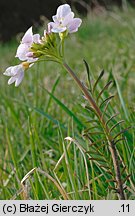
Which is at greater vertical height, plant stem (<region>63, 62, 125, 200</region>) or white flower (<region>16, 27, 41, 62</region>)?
white flower (<region>16, 27, 41, 62</region>)

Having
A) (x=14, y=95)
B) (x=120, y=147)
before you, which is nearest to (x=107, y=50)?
(x=14, y=95)

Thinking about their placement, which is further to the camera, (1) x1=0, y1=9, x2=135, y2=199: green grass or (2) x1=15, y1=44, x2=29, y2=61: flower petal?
(1) x1=0, y1=9, x2=135, y2=199: green grass

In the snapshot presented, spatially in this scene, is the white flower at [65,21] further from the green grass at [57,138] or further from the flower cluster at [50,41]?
Answer: the green grass at [57,138]

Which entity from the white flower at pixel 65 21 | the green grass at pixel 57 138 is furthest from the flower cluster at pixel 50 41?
the green grass at pixel 57 138

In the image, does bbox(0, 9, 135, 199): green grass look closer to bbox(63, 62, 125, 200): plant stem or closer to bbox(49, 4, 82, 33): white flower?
bbox(63, 62, 125, 200): plant stem

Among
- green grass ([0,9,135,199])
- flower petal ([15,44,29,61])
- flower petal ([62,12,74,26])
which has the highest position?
flower petal ([62,12,74,26])

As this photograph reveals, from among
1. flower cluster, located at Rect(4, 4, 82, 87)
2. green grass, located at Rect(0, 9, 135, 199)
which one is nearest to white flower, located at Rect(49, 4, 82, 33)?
flower cluster, located at Rect(4, 4, 82, 87)

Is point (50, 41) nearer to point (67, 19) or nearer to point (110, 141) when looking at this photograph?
point (67, 19)

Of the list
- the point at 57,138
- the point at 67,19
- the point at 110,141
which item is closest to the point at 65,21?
the point at 67,19

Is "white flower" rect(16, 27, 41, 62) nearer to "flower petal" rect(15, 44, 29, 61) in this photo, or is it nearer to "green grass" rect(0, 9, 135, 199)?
"flower petal" rect(15, 44, 29, 61)
